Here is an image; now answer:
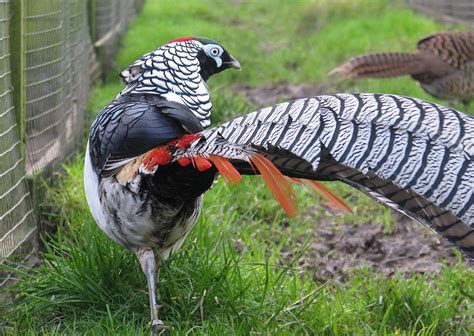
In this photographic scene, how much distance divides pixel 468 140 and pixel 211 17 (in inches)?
426

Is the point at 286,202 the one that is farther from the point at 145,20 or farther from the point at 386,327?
the point at 145,20

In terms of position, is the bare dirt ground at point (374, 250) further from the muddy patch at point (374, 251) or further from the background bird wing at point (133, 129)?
the background bird wing at point (133, 129)

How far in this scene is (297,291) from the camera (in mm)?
3768

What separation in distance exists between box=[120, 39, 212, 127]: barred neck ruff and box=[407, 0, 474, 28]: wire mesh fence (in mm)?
7541

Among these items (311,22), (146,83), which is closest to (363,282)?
(146,83)

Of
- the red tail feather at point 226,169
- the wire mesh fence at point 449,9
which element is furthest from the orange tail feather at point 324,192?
the wire mesh fence at point 449,9

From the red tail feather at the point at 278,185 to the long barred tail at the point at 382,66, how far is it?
4015 millimetres

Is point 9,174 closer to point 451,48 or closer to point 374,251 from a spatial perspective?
point 374,251

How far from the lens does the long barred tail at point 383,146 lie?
96.4 inches

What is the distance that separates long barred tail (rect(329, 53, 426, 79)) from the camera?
6512 millimetres

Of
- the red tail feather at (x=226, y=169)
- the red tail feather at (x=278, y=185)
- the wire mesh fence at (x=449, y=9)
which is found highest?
the red tail feather at (x=278, y=185)

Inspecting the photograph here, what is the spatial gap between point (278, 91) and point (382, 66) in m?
2.11

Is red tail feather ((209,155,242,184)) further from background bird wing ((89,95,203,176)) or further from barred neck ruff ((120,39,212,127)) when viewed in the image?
barred neck ruff ((120,39,212,127))

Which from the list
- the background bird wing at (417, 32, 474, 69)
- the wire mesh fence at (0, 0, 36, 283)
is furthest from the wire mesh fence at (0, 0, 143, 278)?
the background bird wing at (417, 32, 474, 69)
